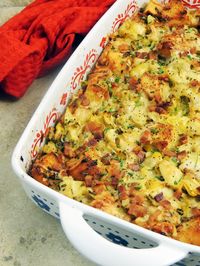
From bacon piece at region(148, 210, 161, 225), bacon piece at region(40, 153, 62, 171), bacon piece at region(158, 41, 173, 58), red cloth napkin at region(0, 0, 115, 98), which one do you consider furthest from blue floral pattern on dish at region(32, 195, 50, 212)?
bacon piece at region(158, 41, 173, 58)

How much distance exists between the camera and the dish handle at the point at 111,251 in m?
1.15

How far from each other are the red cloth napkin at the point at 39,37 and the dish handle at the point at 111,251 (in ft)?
2.54

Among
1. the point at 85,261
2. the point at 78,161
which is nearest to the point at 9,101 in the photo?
the point at 78,161

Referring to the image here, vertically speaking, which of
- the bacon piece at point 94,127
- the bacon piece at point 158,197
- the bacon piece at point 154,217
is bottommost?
the bacon piece at point 154,217

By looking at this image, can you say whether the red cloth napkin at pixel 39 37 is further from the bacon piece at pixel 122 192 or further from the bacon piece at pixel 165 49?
the bacon piece at pixel 122 192

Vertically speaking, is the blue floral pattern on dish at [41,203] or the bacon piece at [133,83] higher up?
the bacon piece at [133,83]

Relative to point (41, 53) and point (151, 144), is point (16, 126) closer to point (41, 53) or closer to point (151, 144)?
point (41, 53)

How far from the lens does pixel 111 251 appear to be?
117 cm

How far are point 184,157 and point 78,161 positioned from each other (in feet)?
1.00

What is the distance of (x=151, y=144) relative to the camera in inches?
58.5

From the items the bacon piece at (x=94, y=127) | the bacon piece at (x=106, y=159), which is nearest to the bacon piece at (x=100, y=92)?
the bacon piece at (x=94, y=127)

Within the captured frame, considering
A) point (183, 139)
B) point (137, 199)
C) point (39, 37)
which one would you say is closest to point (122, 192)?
point (137, 199)

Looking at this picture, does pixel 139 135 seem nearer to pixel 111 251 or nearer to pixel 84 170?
pixel 84 170

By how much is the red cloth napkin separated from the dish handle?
2.54ft
